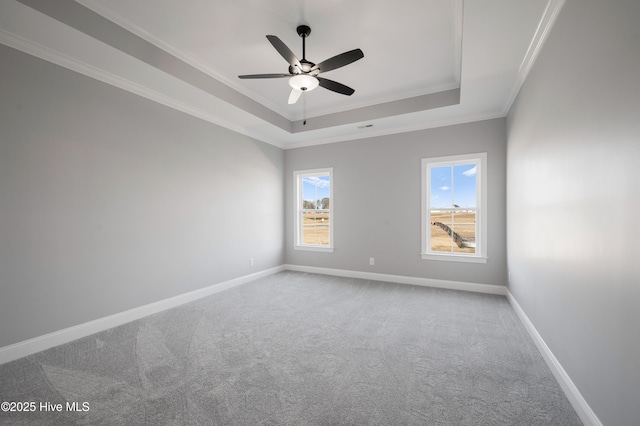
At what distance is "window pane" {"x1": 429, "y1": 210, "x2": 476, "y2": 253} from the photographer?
4355 millimetres

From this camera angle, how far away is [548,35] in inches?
87.1

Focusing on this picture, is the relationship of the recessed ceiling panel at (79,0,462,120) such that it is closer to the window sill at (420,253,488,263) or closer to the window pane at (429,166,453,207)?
the window pane at (429,166,453,207)

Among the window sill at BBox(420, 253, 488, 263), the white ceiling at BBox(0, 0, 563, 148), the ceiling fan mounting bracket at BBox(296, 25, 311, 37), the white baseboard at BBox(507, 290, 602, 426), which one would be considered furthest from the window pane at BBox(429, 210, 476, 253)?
the ceiling fan mounting bracket at BBox(296, 25, 311, 37)

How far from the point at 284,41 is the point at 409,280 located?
13.2 ft

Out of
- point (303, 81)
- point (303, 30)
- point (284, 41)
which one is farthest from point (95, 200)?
point (303, 30)

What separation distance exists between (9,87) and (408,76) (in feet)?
13.6

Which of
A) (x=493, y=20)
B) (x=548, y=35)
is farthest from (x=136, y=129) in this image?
(x=548, y=35)

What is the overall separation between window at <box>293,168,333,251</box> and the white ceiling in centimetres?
183

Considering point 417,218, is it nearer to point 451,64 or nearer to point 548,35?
point 451,64

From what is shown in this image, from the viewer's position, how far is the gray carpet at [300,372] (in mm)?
1676

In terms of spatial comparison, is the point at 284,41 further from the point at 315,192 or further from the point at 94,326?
the point at 94,326

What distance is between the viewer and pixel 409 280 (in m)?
4.66

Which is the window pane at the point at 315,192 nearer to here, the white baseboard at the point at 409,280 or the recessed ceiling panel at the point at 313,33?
the white baseboard at the point at 409,280

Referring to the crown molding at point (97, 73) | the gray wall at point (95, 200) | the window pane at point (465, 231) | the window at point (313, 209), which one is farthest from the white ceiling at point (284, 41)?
the window at point (313, 209)
